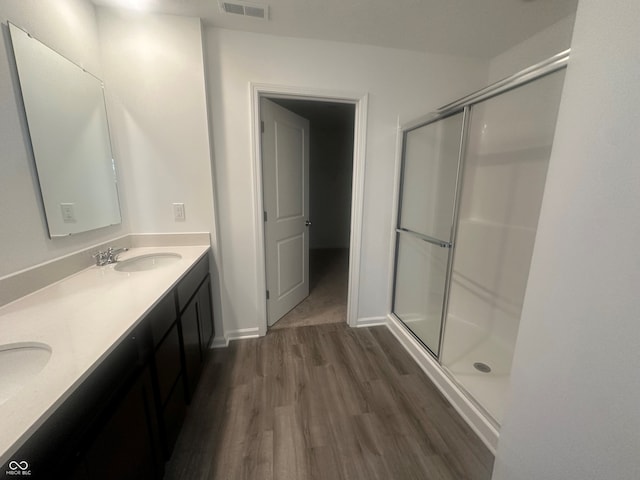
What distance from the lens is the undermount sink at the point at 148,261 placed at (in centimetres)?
154

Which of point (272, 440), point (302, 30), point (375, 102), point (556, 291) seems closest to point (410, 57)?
point (375, 102)

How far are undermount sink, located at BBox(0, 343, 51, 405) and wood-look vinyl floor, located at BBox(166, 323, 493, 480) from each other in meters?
0.81

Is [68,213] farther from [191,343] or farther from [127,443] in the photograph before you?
[127,443]

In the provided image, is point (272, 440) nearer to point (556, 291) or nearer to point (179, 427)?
point (179, 427)

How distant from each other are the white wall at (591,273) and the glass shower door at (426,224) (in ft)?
3.01

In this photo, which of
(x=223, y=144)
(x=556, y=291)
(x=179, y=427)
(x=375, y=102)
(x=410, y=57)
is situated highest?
(x=410, y=57)

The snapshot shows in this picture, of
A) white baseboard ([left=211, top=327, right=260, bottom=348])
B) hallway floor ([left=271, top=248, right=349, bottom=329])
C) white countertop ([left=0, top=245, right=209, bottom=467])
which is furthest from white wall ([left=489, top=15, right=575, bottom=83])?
white baseboard ([left=211, top=327, right=260, bottom=348])

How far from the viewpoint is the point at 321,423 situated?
1.39m

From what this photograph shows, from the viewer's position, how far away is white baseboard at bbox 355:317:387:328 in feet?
7.77

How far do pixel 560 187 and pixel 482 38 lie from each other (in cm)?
178

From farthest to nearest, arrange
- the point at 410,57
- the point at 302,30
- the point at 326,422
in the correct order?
1. the point at 410,57
2. the point at 302,30
3. the point at 326,422

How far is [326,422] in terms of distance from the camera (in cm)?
139

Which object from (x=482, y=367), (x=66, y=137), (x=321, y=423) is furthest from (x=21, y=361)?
(x=482, y=367)

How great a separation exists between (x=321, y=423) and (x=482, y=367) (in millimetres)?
1199
